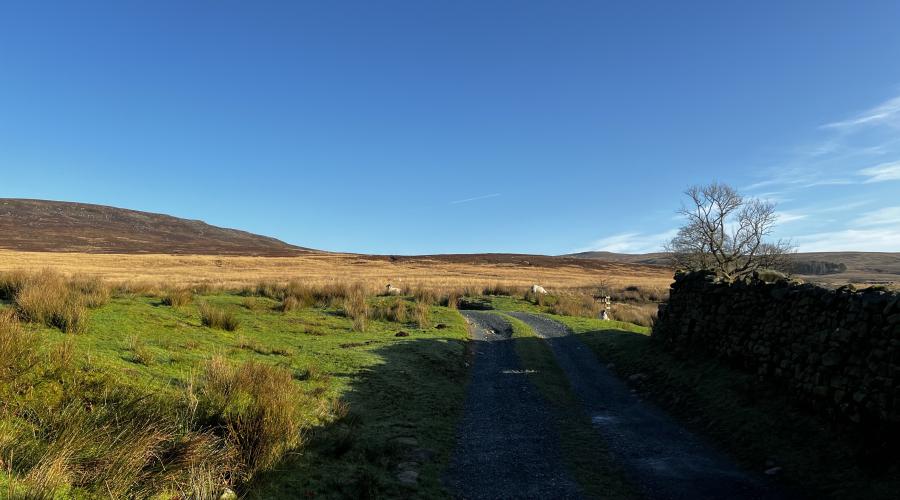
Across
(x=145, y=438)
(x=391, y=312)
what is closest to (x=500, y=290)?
(x=391, y=312)

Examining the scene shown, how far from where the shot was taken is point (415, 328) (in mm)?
23406

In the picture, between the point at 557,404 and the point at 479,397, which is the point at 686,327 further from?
the point at 479,397

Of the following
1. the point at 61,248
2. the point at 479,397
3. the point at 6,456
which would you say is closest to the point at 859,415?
the point at 479,397

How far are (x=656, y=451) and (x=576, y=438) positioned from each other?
1.44 m

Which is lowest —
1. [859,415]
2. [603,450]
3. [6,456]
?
[603,450]

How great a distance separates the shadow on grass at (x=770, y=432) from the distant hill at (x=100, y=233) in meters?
116

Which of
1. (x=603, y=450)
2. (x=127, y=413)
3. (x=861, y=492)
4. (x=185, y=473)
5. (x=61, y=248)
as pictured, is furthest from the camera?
(x=61, y=248)

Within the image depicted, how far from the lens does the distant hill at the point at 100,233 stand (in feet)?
383

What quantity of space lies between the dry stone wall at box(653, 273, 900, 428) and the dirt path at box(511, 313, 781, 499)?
2192mm

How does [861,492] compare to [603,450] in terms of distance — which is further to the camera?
[603,450]

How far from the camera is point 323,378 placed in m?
11.4

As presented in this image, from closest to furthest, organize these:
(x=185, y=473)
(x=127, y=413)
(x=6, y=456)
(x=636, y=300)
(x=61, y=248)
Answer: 1. (x=6, y=456)
2. (x=185, y=473)
3. (x=127, y=413)
4. (x=636, y=300)
5. (x=61, y=248)

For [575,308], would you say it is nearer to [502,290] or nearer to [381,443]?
[502,290]

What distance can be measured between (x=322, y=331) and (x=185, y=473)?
14.5 metres
